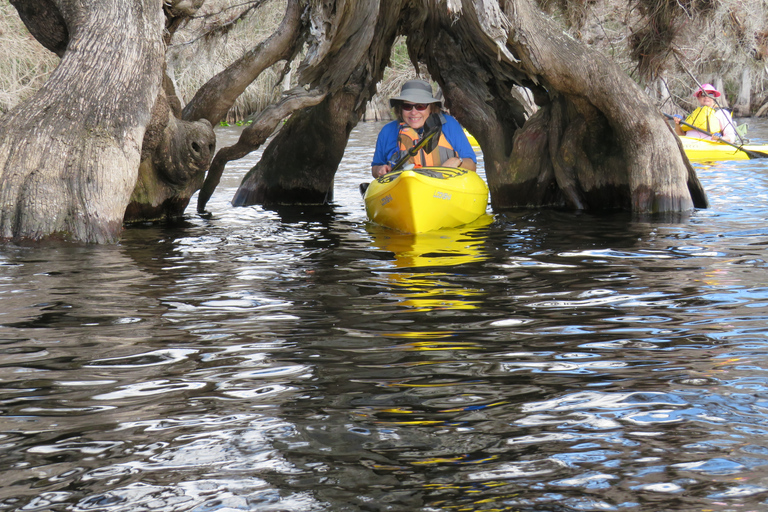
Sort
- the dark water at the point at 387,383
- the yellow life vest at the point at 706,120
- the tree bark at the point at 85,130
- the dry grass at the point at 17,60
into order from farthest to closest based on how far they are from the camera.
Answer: the dry grass at the point at 17,60 → the yellow life vest at the point at 706,120 → the tree bark at the point at 85,130 → the dark water at the point at 387,383

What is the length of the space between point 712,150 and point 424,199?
9.70m

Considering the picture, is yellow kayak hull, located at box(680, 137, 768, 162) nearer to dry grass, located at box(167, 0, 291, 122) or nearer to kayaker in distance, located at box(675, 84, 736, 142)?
kayaker in distance, located at box(675, 84, 736, 142)

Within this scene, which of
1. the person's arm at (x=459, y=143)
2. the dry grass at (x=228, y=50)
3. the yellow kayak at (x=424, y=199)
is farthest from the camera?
the dry grass at (x=228, y=50)

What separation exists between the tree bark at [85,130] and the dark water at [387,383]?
733 millimetres

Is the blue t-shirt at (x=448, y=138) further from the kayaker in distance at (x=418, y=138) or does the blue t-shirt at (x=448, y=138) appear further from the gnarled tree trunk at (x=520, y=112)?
the gnarled tree trunk at (x=520, y=112)

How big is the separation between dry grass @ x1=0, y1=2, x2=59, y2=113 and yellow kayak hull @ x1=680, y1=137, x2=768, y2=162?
13.4 metres

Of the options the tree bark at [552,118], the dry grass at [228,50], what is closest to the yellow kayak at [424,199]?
the tree bark at [552,118]

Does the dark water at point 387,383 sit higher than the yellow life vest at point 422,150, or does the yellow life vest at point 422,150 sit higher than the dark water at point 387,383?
the yellow life vest at point 422,150

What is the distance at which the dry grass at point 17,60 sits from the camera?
17.5m

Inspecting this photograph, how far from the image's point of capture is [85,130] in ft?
23.9

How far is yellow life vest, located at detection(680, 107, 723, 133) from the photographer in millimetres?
16031

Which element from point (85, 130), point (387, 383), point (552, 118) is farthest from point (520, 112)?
point (387, 383)

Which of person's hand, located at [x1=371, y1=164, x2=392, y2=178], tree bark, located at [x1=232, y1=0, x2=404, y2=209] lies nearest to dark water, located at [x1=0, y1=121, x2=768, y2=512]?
person's hand, located at [x1=371, y1=164, x2=392, y2=178]

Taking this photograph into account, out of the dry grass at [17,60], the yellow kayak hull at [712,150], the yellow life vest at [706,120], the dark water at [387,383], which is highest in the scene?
the dry grass at [17,60]
